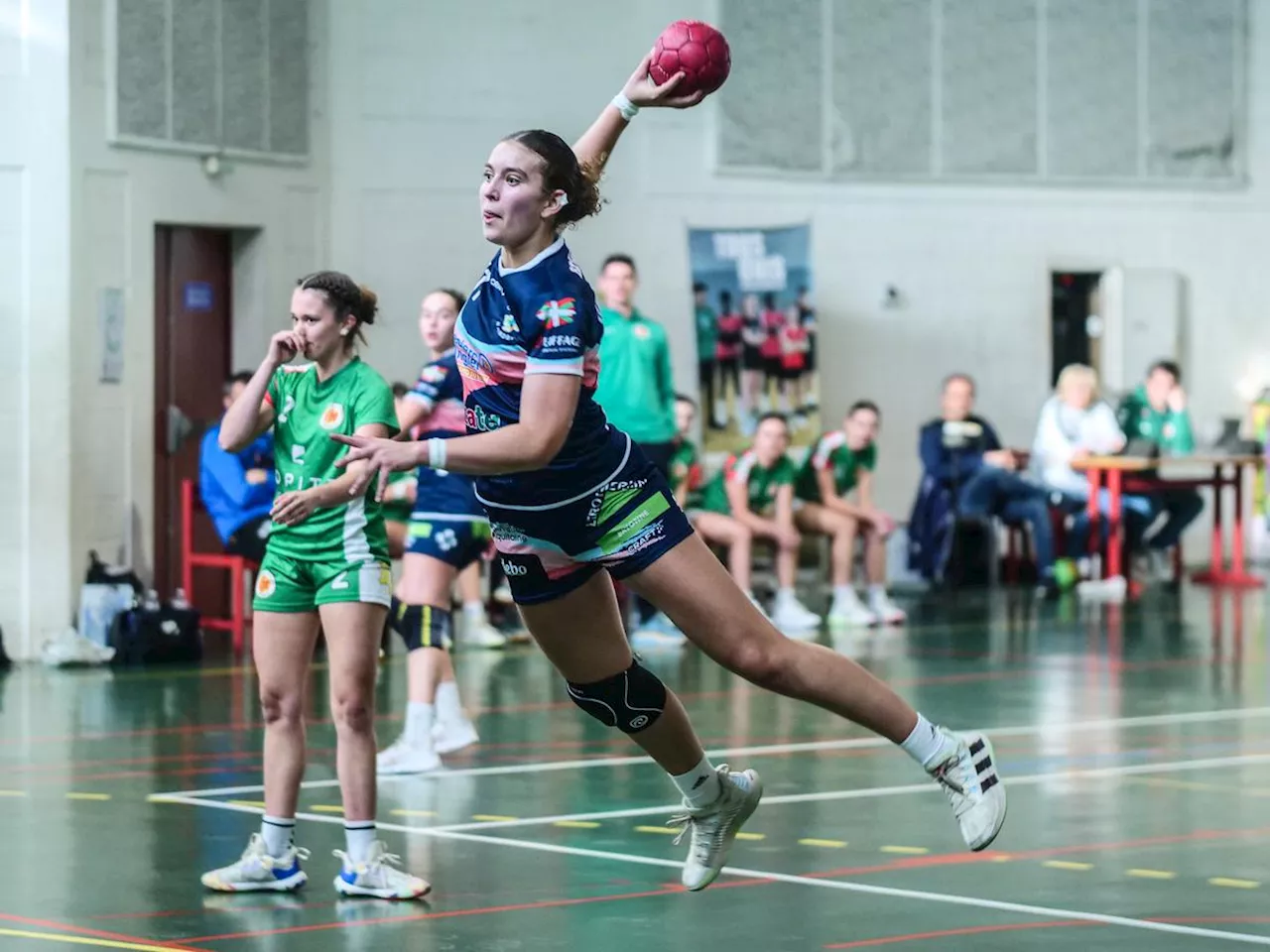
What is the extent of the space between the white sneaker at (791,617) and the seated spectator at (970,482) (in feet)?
9.20

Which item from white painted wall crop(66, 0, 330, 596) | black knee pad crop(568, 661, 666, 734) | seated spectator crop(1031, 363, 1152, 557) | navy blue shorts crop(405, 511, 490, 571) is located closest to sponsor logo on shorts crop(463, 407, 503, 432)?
black knee pad crop(568, 661, 666, 734)

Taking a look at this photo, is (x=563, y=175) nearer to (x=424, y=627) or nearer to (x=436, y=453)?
(x=436, y=453)

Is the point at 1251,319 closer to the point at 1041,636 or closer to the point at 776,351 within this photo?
the point at 776,351

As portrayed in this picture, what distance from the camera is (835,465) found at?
15.4m

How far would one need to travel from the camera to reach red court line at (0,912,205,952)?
5566 millimetres

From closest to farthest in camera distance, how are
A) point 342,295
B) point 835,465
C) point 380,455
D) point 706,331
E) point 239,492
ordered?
point 380,455 < point 342,295 < point 239,492 < point 835,465 < point 706,331

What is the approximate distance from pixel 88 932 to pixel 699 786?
1.65 metres

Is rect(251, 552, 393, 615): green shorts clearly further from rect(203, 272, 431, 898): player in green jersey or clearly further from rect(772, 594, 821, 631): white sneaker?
rect(772, 594, 821, 631): white sneaker

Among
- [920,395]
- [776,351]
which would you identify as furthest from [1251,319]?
[776,351]

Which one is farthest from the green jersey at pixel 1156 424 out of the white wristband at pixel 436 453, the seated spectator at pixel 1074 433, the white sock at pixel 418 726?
the white wristband at pixel 436 453

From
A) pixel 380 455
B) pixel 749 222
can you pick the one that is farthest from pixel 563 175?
pixel 749 222

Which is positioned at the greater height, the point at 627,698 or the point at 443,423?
the point at 443,423

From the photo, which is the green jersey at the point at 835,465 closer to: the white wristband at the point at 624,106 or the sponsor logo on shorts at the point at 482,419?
the white wristband at the point at 624,106

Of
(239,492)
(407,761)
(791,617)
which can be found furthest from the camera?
(791,617)
